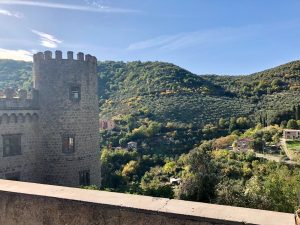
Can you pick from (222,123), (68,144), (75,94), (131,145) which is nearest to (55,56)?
(75,94)

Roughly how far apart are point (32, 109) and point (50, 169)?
2.68 m

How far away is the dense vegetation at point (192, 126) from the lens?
75.2 feet

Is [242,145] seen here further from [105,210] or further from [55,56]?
[105,210]

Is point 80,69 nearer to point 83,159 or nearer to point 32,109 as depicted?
point 32,109

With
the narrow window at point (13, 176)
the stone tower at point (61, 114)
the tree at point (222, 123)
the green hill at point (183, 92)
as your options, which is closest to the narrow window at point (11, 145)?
the narrow window at point (13, 176)

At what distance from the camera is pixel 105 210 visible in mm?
3164

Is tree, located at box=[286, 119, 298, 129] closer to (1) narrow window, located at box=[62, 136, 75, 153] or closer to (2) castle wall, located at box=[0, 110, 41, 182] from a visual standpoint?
(1) narrow window, located at box=[62, 136, 75, 153]

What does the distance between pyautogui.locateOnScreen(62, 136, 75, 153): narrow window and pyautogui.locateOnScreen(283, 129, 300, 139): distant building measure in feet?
144

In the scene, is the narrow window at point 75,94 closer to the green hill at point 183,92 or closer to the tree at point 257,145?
the tree at point 257,145

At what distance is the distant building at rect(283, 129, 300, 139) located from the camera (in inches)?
2066

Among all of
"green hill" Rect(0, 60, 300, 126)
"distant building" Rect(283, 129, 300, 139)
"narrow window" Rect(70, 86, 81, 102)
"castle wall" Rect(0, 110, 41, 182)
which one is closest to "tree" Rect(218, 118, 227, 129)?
"green hill" Rect(0, 60, 300, 126)

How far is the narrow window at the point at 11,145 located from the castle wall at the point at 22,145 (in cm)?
8

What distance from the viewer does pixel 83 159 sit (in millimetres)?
15945

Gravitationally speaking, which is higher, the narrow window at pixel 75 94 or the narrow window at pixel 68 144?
the narrow window at pixel 75 94
